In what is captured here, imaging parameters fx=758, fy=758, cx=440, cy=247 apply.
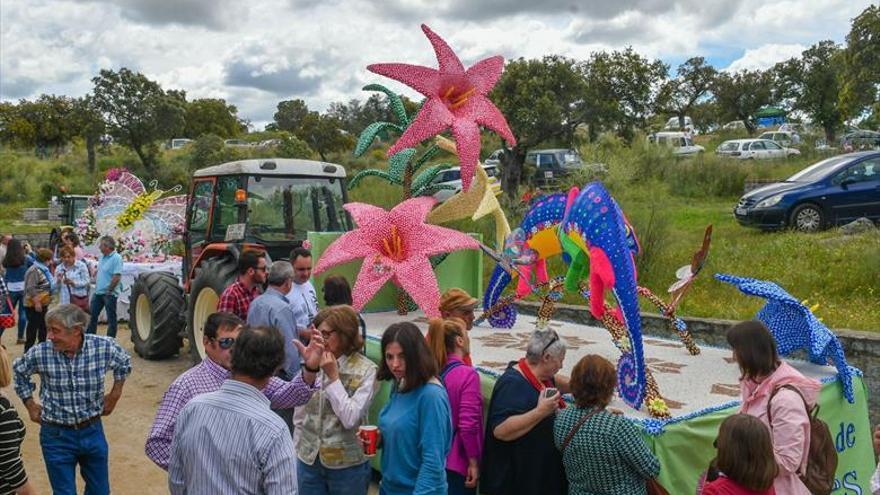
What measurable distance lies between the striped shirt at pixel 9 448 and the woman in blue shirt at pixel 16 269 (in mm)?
6055

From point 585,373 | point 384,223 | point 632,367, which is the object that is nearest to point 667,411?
point 632,367

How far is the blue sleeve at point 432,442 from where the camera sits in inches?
108

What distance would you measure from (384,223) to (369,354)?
0.96m

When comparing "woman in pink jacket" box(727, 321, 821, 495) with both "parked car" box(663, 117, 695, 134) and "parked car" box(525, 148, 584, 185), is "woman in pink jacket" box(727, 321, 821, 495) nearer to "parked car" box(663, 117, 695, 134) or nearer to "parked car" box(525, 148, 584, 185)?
"parked car" box(525, 148, 584, 185)

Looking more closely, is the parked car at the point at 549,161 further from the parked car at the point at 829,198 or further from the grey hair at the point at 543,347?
the grey hair at the point at 543,347

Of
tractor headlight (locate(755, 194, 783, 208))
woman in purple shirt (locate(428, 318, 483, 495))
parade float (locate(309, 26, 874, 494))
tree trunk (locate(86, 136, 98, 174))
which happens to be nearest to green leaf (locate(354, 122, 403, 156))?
parade float (locate(309, 26, 874, 494))

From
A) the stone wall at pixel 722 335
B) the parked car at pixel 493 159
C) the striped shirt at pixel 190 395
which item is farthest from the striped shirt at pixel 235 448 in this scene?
the parked car at pixel 493 159

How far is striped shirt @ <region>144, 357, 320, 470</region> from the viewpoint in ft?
8.67

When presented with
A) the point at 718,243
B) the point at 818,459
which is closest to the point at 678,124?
the point at 718,243

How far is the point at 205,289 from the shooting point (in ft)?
22.5

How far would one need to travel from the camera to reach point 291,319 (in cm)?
428

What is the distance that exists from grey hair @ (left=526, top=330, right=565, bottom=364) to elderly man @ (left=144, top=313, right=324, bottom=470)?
848 mm

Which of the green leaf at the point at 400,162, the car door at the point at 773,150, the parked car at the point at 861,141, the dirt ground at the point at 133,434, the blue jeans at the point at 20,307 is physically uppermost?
the parked car at the point at 861,141

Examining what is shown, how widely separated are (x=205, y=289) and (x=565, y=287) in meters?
3.58
